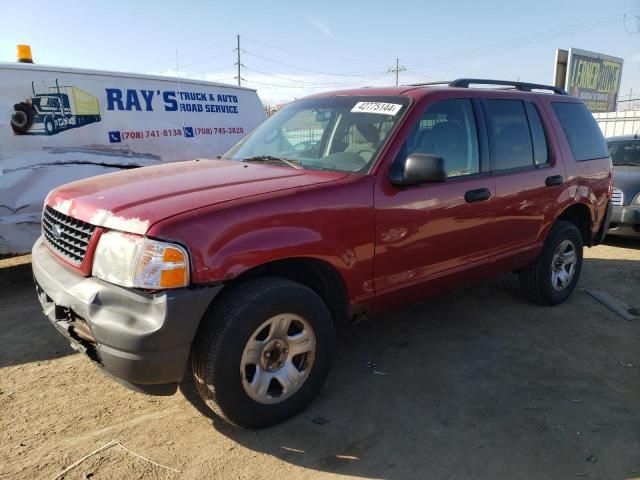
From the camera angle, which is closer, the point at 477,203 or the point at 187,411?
the point at 187,411

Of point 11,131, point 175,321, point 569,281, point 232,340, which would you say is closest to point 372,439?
point 232,340

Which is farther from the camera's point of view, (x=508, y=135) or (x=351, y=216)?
(x=508, y=135)

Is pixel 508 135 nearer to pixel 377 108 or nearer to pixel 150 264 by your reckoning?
pixel 377 108

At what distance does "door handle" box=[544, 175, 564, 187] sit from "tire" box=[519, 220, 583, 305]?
45 cm

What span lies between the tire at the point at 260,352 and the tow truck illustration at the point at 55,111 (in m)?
3.67

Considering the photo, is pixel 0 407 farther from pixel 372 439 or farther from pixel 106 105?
pixel 106 105

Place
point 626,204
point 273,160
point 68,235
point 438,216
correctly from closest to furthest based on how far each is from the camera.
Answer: point 68,235 < point 438,216 < point 273,160 < point 626,204

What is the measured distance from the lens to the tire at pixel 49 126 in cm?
508

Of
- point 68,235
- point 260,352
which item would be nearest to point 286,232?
point 260,352

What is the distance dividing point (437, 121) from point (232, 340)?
2.12 meters

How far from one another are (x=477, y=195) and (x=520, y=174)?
68 centimetres

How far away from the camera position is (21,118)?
4914 mm

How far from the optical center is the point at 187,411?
119 inches

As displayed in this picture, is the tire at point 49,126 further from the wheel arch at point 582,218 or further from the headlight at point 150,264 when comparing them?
the wheel arch at point 582,218
